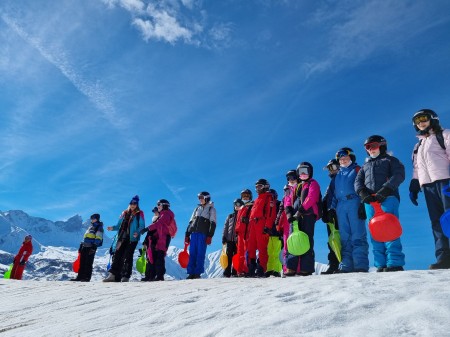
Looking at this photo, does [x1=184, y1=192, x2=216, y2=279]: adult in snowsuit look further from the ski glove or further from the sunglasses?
the sunglasses

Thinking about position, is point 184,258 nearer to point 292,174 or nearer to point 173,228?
point 173,228

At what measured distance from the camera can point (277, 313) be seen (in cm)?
288

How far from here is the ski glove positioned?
5.61 m

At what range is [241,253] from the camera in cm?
855

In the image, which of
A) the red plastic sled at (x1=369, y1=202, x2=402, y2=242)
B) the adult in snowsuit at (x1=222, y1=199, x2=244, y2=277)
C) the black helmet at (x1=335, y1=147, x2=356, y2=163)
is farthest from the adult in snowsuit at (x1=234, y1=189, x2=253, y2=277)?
the red plastic sled at (x1=369, y1=202, x2=402, y2=242)

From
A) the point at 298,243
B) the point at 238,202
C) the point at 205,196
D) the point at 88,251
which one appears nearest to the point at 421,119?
the point at 298,243

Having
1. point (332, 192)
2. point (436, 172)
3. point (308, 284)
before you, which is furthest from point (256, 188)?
point (308, 284)

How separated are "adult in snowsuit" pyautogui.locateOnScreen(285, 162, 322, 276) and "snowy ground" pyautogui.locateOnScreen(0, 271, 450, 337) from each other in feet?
7.94

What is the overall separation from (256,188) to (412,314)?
6.49m

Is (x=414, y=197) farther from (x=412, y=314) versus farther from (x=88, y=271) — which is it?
(x=88, y=271)

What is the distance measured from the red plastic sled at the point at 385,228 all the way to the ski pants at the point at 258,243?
3228 mm

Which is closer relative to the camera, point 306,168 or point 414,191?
point 414,191

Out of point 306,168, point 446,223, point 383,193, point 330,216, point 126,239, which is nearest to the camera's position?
point 446,223

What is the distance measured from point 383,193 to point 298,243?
168 cm
